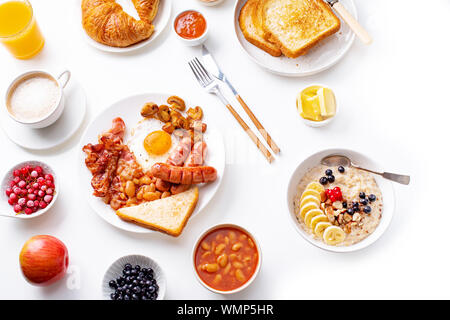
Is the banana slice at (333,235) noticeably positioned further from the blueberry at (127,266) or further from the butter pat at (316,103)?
the blueberry at (127,266)

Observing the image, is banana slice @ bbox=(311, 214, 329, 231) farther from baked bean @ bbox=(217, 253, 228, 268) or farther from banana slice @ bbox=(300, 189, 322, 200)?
baked bean @ bbox=(217, 253, 228, 268)

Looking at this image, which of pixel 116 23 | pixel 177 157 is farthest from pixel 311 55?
pixel 116 23

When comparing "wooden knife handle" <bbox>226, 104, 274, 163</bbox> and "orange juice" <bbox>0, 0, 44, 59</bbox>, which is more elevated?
"orange juice" <bbox>0, 0, 44, 59</bbox>

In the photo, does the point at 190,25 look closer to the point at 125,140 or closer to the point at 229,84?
the point at 229,84

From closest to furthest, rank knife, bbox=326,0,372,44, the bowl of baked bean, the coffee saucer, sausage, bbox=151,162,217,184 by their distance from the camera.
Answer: the bowl of baked bean → sausage, bbox=151,162,217,184 → knife, bbox=326,0,372,44 → the coffee saucer

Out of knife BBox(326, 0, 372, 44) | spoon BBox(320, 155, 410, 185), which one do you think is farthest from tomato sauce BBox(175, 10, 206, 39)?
spoon BBox(320, 155, 410, 185)

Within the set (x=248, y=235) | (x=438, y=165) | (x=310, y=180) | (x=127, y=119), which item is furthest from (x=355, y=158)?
(x=127, y=119)
